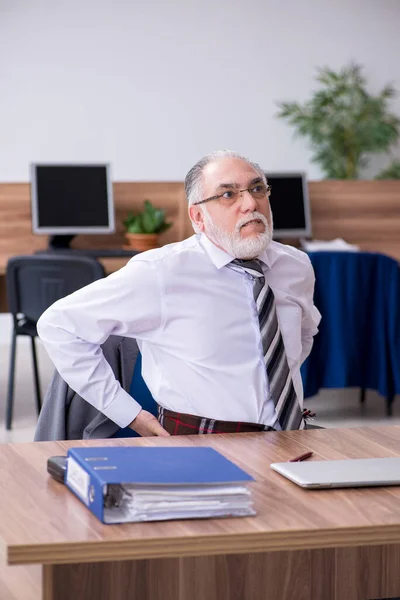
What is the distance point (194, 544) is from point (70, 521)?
0.17 metres

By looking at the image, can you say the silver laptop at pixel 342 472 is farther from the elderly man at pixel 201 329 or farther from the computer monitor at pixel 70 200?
the computer monitor at pixel 70 200

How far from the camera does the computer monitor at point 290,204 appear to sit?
5.45 metres

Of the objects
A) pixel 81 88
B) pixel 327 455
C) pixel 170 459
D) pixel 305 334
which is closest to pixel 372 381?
pixel 305 334

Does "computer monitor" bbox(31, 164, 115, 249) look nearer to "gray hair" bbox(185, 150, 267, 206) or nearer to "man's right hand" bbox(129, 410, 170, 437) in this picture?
"gray hair" bbox(185, 150, 267, 206)

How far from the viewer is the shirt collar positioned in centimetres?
207

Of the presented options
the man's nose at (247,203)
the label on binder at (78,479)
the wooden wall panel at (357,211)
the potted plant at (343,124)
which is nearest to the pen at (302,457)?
the label on binder at (78,479)

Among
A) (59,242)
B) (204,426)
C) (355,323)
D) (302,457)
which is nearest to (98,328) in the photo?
(204,426)

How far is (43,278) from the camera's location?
432 cm

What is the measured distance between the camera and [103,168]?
526cm

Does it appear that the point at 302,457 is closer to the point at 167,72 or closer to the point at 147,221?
the point at 147,221

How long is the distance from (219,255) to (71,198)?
328 cm

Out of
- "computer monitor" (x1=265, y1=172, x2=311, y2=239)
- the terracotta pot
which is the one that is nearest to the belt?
the terracotta pot

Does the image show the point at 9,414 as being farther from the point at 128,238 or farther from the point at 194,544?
the point at 194,544

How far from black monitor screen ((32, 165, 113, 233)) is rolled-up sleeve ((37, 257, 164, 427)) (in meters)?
3.18
